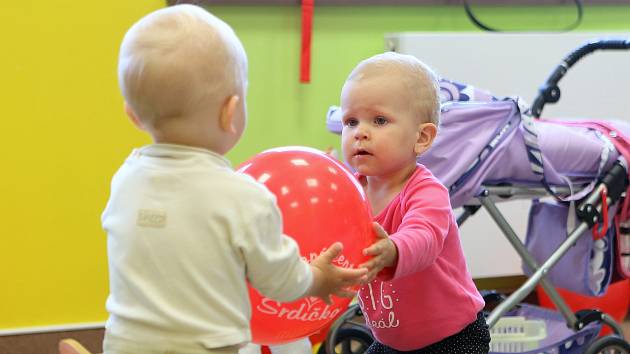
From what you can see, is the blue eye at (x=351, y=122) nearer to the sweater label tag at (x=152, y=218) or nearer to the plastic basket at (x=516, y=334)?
the sweater label tag at (x=152, y=218)

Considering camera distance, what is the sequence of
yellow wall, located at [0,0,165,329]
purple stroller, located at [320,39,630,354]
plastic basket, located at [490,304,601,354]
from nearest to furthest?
1. purple stroller, located at [320,39,630,354]
2. plastic basket, located at [490,304,601,354]
3. yellow wall, located at [0,0,165,329]

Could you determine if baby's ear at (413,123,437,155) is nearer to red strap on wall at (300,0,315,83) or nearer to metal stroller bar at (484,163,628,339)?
metal stroller bar at (484,163,628,339)

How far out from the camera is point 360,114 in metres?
1.46

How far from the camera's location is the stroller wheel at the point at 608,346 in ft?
7.47

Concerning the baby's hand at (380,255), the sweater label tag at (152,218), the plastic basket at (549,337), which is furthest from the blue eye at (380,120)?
the plastic basket at (549,337)

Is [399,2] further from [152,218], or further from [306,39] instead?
[152,218]

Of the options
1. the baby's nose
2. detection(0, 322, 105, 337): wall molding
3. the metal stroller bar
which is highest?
the baby's nose

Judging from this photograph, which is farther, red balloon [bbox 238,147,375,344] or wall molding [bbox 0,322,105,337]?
wall molding [bbox 0,322,105,337]

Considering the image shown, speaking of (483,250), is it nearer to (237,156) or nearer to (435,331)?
(237,156)

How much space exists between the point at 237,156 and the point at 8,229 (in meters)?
0.75

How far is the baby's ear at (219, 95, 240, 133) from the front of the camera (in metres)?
1.11

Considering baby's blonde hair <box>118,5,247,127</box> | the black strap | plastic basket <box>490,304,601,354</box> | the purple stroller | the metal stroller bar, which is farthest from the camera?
the black strap

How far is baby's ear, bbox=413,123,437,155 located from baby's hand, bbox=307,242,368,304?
317 mm

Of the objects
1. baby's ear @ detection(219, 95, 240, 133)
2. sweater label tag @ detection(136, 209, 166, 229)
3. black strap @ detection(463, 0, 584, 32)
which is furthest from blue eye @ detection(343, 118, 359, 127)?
black strap @ detection(463, 0, 584, 32)
